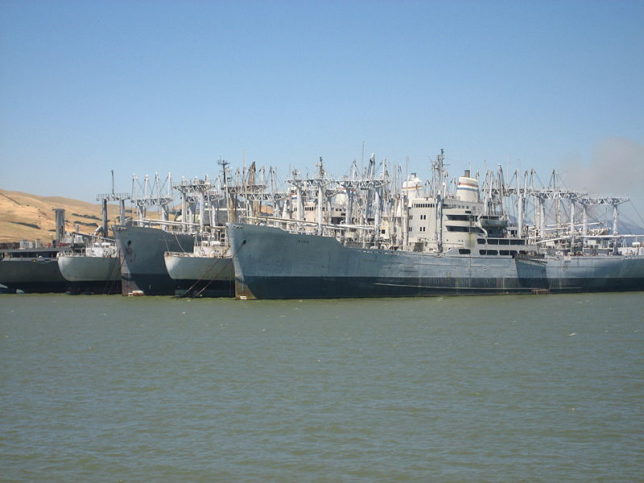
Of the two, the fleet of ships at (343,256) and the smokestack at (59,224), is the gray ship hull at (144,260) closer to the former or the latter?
the fleet of ships at (343,256)

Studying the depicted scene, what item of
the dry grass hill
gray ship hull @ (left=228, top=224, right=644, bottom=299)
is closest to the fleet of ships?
gray ship hull @ (left=228, top=224, right=644, bottom=299)

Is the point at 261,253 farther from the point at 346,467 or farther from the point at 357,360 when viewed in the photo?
the point at 346,467

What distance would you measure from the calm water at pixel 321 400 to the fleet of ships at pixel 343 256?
12.1m

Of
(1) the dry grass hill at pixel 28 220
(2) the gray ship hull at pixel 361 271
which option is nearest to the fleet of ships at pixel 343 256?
(2) the gray ship hull at pixel 361 271

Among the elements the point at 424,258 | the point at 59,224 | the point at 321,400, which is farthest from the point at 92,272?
the point at 321,400

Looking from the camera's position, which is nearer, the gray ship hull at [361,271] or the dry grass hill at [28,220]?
the gray ship hull at [361,271]

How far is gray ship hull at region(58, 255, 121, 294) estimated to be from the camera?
206 feet

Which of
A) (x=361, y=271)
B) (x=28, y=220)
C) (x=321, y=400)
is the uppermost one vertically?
(x=28, y=220)

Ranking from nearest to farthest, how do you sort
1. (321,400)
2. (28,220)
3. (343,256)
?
(321,400), (343,256), (28,220)

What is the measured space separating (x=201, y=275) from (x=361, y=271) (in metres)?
11.4

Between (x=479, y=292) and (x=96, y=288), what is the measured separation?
30.5 metres

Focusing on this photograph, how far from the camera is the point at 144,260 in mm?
60656

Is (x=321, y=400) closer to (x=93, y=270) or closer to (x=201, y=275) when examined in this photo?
(x=201, y=275)

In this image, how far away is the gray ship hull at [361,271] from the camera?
51469mm
